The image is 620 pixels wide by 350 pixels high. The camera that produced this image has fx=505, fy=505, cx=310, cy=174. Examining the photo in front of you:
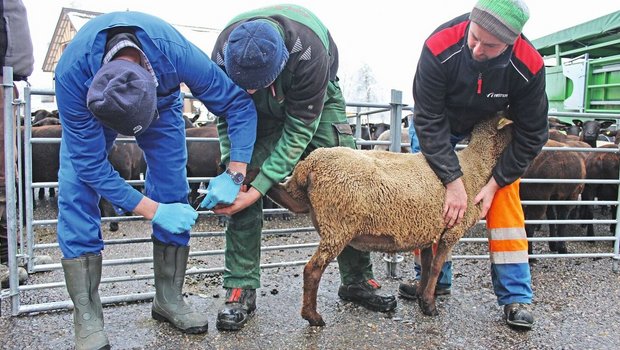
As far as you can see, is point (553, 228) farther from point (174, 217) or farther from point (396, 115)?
point (174, 217)

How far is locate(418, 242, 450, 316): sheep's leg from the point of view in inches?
113

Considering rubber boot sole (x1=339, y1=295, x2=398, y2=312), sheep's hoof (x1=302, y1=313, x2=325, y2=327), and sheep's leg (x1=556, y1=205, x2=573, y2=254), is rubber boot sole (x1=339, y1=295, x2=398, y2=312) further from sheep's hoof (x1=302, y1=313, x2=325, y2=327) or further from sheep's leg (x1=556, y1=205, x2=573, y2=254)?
sheep's leg (x1=556, y1=205, x2=573, y2=254)

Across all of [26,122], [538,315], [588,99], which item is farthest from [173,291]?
[588,99]

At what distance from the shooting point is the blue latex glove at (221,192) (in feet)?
8.38

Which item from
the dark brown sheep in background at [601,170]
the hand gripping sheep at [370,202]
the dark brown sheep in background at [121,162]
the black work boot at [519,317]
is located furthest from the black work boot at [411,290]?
the dark brown sheep in background at [121,162]

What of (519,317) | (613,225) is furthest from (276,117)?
(613,225)

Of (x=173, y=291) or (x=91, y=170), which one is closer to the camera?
(x=91, y=170)

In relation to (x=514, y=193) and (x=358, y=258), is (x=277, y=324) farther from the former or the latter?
(x=514, y=193)

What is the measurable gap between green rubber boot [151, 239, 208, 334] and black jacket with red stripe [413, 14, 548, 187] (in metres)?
1.52

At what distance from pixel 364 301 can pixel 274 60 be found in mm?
1628

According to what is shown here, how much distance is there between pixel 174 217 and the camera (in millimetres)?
2422

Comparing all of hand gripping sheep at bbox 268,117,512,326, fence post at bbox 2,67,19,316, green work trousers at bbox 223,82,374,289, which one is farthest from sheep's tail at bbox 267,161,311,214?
fence post at bbox 2,67,19,316

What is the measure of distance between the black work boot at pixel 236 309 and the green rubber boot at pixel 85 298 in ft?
1.96

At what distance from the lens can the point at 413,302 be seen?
3.29m
